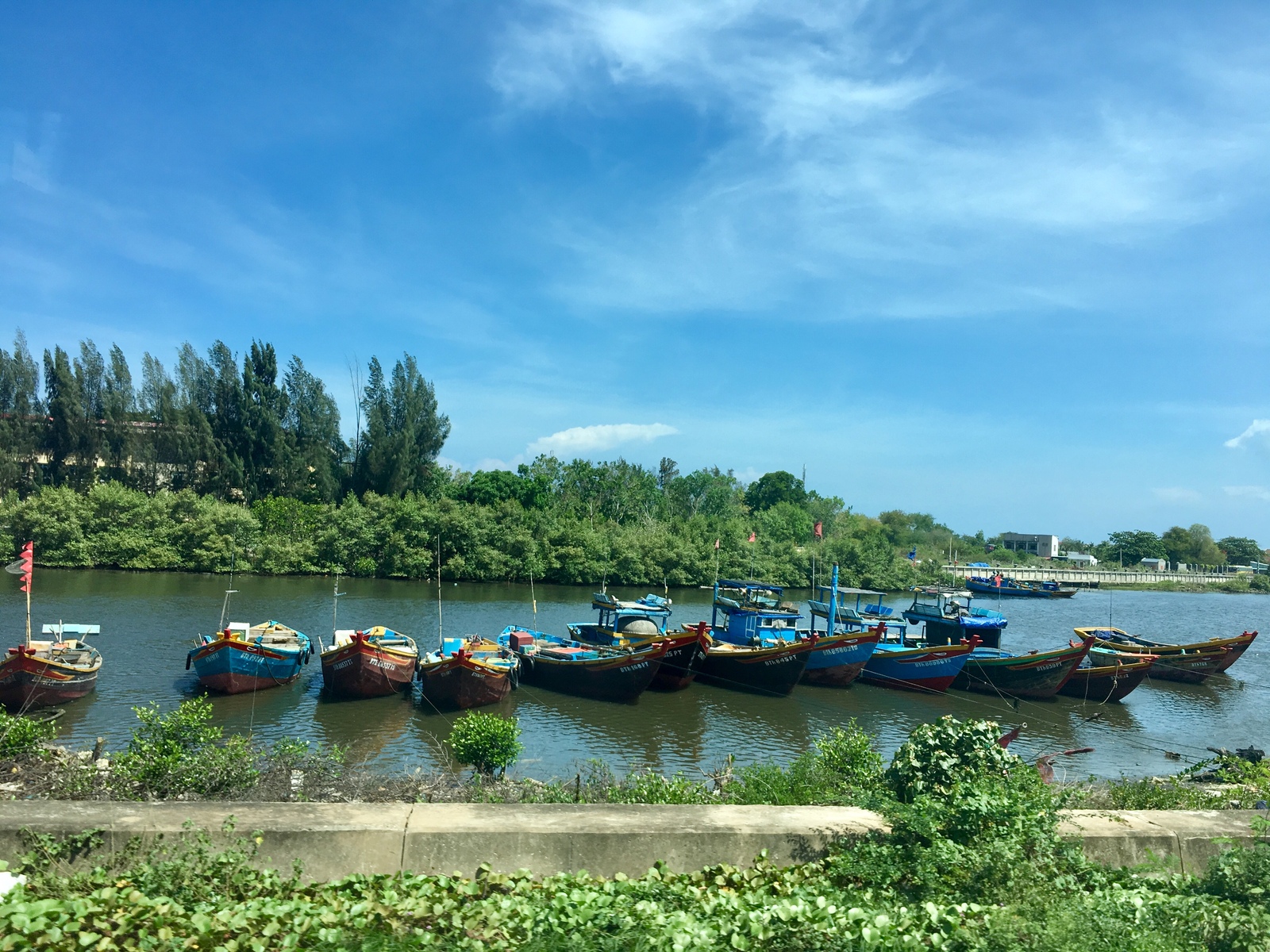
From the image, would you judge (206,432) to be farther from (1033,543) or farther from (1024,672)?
(1033,543)

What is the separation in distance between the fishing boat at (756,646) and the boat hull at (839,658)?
416mm

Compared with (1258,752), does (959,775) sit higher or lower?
higher

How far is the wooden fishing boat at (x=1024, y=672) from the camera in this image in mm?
26703

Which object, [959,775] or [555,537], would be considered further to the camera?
[555,537]

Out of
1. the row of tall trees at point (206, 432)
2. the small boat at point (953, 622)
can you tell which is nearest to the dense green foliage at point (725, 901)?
the small boat at point (953, 622)

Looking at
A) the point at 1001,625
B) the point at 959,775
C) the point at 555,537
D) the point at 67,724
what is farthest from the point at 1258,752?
the point at 555,537

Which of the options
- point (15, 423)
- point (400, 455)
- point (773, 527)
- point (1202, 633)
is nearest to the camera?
point (1202, 633)

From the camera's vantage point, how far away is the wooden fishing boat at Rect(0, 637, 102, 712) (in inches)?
732

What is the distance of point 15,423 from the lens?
2255 inches

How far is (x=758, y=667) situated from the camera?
84.2 feet

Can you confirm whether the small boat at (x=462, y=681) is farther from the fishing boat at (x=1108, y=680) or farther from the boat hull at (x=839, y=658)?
the fishing boat at (x=1108, y=680)

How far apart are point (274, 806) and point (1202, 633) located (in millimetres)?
55883

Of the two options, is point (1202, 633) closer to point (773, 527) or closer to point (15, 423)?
point (773, 527)

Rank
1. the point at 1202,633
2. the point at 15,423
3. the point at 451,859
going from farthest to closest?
the point at 15,423 → the point at 1202,633 → the point at 451,859
